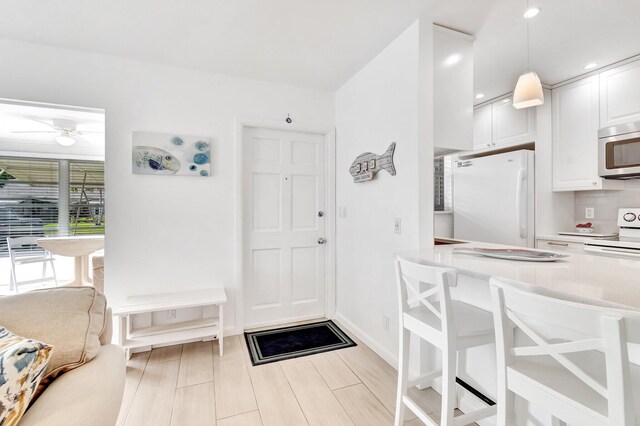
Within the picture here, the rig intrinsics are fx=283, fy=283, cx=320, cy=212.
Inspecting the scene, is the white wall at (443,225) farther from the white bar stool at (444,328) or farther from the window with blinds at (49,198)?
the window with blinds at (49,198)

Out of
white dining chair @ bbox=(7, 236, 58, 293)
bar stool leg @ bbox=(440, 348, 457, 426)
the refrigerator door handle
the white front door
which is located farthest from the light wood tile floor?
white dining chair @ bbox=(7, 236, 58, 293)

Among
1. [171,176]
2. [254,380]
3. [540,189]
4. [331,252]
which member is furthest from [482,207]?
[171,176]

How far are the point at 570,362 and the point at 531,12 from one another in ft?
7.05

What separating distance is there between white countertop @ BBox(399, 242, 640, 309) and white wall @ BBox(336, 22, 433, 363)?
0.51 meters

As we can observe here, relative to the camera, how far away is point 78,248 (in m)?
3.09

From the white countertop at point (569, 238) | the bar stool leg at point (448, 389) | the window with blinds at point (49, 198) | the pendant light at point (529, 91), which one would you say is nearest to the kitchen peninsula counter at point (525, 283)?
the bar stool leg at point (448, 389)

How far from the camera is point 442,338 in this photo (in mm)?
1247

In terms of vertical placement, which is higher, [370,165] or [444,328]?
[370,165]

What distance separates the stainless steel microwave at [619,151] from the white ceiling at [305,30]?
2.08 ft

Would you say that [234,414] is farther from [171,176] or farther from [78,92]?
[78,92]

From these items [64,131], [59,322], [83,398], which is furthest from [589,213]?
[64,131]

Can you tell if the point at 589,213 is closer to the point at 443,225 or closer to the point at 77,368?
the point at 443,225

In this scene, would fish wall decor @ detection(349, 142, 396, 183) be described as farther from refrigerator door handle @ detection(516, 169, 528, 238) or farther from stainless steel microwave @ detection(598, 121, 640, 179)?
stainless steel microwave @ detection(598, 121, 640, 179)

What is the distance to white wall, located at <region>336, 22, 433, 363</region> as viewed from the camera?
1.99 meters
